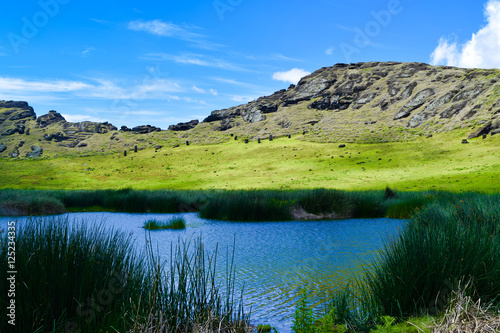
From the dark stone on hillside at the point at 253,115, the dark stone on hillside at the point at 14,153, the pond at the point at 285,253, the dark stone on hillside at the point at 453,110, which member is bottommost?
the pond at the point at 285,253

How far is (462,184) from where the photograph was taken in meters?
34.2

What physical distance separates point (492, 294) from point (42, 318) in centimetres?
639

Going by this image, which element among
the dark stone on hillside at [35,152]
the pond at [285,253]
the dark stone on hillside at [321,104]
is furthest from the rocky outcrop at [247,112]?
the pond at [285,253]

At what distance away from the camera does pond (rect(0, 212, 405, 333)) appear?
7703 mm

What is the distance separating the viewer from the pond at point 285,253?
7703 millimetres

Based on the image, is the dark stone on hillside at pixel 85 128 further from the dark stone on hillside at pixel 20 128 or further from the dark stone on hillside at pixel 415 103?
the dark stone on hillside at pixel 415 103

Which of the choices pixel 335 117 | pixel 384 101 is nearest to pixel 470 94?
pixel 384 101

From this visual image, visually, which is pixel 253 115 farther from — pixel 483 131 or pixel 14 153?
pixel 483 131

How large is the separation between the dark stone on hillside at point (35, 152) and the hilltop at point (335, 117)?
236 mm

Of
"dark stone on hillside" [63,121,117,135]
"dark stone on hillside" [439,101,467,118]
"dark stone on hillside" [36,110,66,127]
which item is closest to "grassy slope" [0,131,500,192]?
"dark stone on hillside" [439,101,467,118]

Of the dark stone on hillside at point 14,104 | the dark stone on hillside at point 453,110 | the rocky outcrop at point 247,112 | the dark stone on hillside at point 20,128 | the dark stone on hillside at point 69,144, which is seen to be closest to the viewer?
the dark stone on hillside at point 453,110

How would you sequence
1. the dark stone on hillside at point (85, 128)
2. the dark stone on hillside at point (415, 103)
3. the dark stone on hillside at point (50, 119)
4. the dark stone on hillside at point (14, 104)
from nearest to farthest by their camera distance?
the dark stone on hillside at point (415, 103) → the dark stone on hillside at point (85, 128) → the dark stone on hillside at point (50, 119) → the dark stone on hillside at point (14, 104)

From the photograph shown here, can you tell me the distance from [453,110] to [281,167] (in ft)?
162

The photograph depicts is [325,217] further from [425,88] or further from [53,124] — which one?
[53,124]
